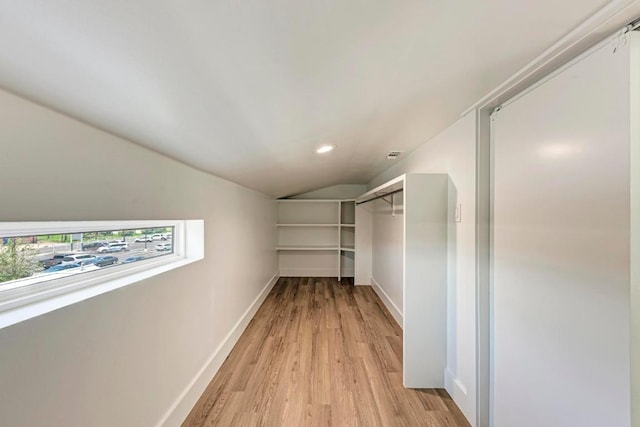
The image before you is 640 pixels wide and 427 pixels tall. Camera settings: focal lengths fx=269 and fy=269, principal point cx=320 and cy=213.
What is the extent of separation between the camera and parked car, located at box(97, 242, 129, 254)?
1341 mm

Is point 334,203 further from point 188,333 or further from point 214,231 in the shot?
point 188,333

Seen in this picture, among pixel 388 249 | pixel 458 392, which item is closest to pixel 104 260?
pixel 458 392

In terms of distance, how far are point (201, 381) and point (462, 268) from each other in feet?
6.63

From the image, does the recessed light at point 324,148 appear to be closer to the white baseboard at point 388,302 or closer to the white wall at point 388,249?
the white wall at point 388,249

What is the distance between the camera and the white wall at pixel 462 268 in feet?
5.60

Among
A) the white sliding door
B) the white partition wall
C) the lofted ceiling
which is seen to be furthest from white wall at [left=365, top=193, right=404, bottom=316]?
the lofted ceiling

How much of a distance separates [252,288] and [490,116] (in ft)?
10.2

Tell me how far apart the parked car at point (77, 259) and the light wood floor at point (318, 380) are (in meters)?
1.20

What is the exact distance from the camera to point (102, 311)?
1.10 metres

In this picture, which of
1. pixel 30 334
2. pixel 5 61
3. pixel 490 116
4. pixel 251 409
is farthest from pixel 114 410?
pixel 490 116

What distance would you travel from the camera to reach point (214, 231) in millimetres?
2277

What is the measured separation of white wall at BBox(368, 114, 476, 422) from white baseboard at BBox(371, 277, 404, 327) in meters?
1.24

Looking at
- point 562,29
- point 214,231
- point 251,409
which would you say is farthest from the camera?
point 214,231

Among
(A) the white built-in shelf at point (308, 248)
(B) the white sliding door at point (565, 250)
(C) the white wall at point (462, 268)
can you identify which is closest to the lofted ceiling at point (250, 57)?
(B) the white sliding door at point (565, 250)
